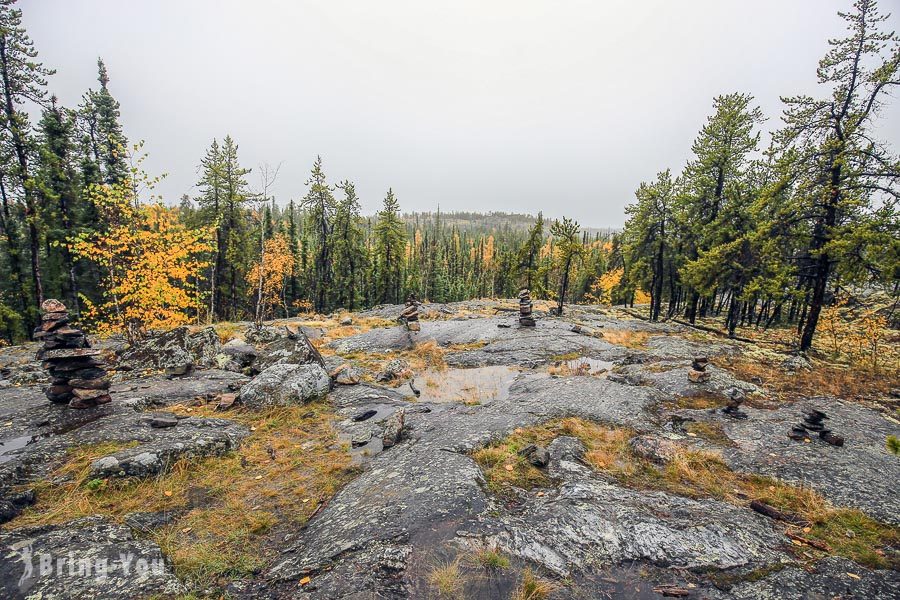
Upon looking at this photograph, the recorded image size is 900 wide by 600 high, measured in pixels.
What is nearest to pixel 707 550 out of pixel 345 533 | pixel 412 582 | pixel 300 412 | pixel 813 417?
pixel 412 582

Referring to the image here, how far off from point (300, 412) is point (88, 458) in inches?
157

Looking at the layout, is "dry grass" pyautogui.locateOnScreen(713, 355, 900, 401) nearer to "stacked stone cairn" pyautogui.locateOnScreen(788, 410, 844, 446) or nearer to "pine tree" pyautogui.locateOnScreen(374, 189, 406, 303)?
"stacked stone cairn" pyautogui.locateOnScreen(788, 410, 844, 446)

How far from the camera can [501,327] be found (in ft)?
66.8

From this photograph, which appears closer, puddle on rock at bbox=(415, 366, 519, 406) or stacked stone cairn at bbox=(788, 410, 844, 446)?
stacked stone cairn at bbox=(788, 410, 844, 446)

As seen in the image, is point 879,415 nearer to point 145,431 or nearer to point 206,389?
point 145,431

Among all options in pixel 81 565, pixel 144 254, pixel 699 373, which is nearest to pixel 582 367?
pixel 699 373

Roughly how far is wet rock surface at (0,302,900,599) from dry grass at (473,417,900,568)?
0.78ft

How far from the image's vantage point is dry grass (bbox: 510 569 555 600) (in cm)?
347

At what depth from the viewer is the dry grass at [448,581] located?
137 inches

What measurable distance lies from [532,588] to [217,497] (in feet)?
16.8

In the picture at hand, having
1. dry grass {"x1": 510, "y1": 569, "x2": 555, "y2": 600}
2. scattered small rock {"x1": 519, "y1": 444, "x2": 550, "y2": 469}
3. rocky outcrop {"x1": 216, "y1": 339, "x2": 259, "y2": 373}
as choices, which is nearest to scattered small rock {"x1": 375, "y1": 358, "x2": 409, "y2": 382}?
rocky outcrop {"x1": 216, "y1": 339, "x2": 259, "y2": 373}

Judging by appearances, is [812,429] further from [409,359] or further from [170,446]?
[170,446]

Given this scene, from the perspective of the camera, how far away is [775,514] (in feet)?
16.1

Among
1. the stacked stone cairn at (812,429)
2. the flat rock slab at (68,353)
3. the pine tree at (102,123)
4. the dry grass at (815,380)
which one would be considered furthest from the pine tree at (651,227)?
the pine tree at (102,123)
